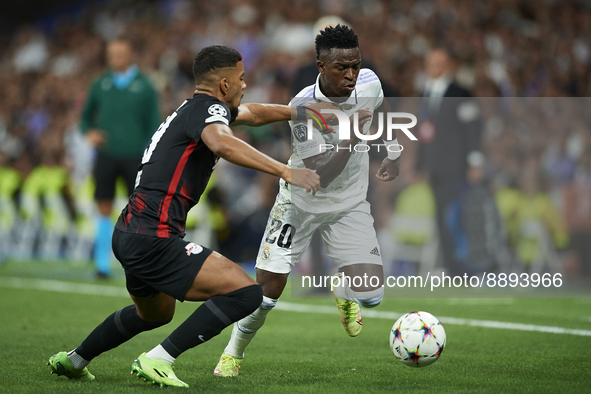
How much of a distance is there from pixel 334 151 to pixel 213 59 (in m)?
1.33

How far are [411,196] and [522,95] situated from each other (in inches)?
172

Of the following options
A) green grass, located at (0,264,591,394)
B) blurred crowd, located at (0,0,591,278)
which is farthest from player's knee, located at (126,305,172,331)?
blurred crowd, located at (0,0,591,278)

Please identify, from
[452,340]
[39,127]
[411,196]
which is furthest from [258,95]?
[452,340]

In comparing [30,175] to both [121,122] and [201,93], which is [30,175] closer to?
[121,122]

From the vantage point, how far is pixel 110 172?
31.5ft

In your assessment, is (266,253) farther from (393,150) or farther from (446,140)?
(446,140)

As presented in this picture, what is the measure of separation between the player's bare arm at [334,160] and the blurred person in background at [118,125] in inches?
185

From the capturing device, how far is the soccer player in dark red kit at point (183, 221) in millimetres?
4035

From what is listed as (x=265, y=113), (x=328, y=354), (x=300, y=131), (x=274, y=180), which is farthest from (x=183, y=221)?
(x=274, y=180)

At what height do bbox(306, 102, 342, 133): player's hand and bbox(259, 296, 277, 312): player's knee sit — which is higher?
bbox(306, 102, 342, 133): player's hand

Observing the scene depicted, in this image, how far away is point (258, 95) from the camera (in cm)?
1430

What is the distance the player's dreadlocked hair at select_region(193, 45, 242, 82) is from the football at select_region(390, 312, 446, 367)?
6.36 feet

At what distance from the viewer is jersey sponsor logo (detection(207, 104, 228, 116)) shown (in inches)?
162

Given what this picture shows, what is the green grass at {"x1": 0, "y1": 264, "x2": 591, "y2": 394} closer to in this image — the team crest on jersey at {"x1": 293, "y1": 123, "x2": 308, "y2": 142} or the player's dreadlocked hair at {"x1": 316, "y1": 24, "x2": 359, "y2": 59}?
the team crest on jersey at {"x1": 293, "y1": 123, "x2": 308, "y2": 142}
